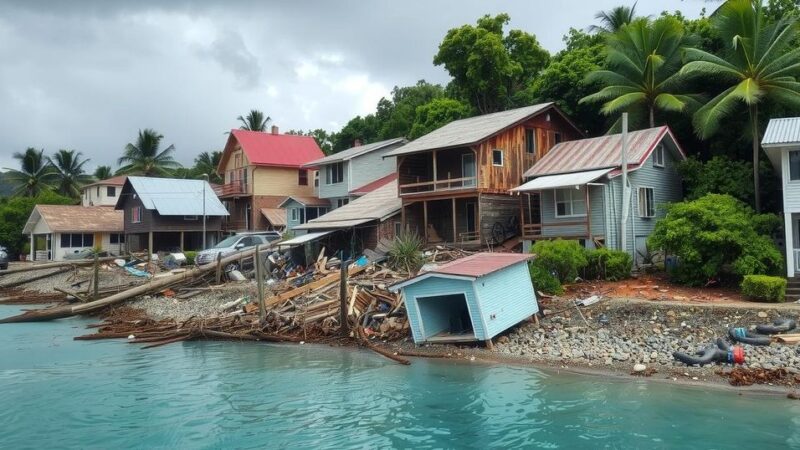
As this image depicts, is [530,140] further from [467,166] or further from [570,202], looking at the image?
[570,202]

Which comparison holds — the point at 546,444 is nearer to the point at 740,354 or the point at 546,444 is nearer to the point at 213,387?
the point at 740,354

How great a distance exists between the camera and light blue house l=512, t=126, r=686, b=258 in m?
26.4

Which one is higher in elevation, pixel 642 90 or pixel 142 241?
pixel 642 90

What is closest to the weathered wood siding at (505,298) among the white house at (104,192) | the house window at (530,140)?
the house window at (530,140)

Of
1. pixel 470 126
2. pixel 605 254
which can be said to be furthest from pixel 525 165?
pixel 605 254

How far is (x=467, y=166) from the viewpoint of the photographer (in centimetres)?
3300

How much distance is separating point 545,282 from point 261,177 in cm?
3343

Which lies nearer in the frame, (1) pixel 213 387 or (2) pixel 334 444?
(2) pixel 334 444

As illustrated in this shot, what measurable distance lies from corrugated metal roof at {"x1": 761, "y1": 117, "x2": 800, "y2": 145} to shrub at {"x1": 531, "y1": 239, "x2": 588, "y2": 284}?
7087 millimetres

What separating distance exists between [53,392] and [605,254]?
733 inches

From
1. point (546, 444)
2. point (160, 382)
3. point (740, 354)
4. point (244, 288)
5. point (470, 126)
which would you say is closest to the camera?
point (546, 444)

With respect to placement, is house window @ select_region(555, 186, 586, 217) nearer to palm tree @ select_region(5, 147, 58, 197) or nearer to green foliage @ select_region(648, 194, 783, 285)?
green foliage @ select_region(648, 194, 783, 285)

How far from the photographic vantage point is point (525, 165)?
3272 cm

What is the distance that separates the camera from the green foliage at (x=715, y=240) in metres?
20.5
